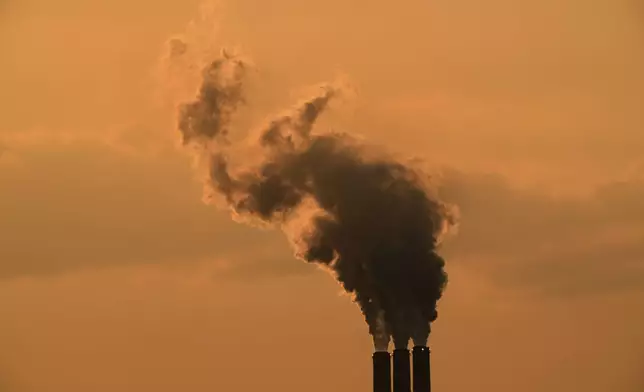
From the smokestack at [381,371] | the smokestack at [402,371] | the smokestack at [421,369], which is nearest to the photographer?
the smokestack at [421,369]

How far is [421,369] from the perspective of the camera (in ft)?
594

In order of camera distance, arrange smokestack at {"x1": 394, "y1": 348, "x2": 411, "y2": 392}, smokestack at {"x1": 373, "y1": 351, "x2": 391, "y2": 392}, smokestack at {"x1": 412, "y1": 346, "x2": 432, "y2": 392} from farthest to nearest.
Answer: smokestack at {"x1": 373, "y1": 351, "x2": 391, "y2": 392} < smokestack at {"x1": 394, "y1": 348, "x2": 411, "y2": 392} < smokestack at {"x1": 412, "y1": 346, "x2": 432, "y2": 392}

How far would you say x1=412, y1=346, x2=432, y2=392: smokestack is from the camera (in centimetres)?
18062

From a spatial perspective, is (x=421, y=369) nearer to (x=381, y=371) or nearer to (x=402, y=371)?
(x=402, y=371)

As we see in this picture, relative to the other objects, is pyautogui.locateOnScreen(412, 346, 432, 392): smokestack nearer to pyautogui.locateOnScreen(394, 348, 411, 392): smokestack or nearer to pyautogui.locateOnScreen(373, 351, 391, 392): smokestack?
pyautogui.locateOnScreen(394, 348, 411, 392): smokestack

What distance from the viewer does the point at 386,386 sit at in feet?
594

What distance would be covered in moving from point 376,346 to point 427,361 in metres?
2.21

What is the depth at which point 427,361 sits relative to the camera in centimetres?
18138

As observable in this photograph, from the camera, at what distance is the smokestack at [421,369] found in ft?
593

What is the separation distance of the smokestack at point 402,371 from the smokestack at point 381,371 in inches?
12.2

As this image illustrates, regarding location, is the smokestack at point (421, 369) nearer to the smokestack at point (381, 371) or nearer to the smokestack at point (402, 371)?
the smokestack at point (402, 371)

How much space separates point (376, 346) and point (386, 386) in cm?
186

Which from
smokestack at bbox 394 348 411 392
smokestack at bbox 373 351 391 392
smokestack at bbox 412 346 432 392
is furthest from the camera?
smokestack at bbox 373 351 391 392

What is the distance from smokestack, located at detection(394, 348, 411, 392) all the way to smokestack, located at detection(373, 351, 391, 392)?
31 cm
